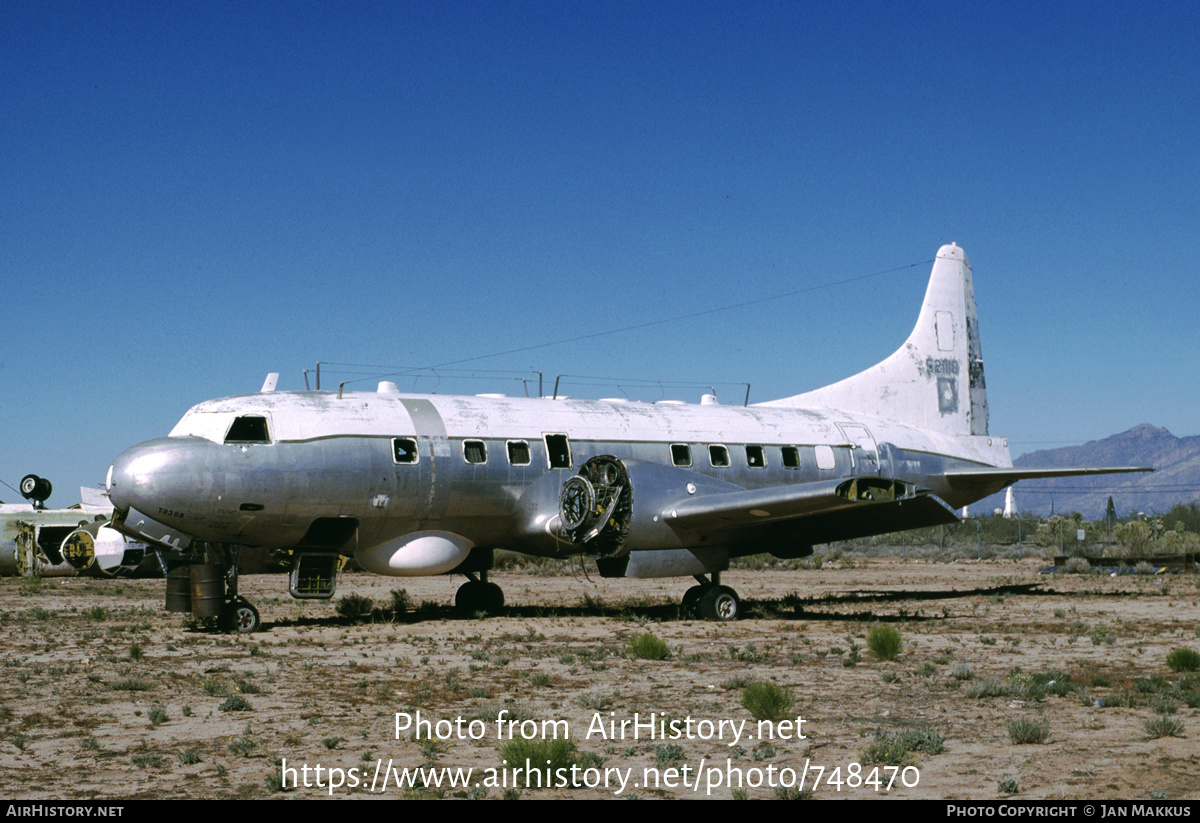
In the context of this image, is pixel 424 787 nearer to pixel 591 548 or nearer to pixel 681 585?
pixel 591 548

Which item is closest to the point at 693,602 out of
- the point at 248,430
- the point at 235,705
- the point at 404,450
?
the point at 404,450

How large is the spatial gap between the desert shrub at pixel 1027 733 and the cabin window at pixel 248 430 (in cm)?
1391

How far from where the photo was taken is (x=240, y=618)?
20.2 metres

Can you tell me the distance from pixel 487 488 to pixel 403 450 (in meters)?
1.87

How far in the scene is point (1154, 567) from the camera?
122 feet

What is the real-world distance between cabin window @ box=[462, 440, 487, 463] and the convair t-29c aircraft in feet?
0.10

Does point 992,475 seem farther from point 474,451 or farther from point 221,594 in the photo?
point 221,594

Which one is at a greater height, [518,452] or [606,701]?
[518,452]

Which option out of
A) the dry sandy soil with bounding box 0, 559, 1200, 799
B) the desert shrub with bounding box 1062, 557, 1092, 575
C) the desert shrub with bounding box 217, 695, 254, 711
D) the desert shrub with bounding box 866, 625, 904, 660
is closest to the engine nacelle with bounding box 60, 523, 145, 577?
the dry sandy soil with bounding box 0, 559, 1200, 799

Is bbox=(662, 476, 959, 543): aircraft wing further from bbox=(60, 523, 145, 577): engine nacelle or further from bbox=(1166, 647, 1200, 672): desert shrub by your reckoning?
bbox=(60, 523, 145, 577): engine nacelle

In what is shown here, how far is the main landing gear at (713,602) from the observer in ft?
74.5

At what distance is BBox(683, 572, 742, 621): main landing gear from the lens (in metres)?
22.7
